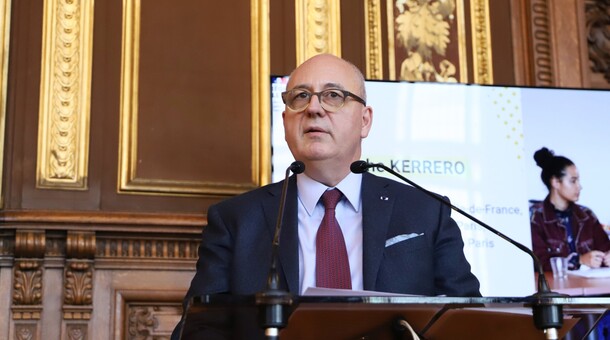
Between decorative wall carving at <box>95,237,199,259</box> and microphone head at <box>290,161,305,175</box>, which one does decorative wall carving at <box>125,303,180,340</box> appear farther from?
microphone head at <box>290,161,305,175</box>

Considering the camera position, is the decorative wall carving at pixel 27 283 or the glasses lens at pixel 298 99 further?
the decorative wall carving at pixel 27 283

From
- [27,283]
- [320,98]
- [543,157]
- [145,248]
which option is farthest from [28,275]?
[543,157]

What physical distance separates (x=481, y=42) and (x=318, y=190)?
1969 millimetres

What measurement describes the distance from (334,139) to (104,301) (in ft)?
4.62

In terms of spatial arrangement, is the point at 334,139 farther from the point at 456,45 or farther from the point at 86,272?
the point at 456,45

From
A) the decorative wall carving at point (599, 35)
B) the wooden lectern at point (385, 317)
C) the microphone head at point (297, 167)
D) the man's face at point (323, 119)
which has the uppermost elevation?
the decorative wall carving at point (599, 35)

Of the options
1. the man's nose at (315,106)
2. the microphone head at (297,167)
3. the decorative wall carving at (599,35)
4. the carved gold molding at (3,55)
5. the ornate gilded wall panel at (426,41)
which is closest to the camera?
the microphone head at (297,167)

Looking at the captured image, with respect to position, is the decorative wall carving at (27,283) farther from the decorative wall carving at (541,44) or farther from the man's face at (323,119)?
the decorative wall carving at (541,44)

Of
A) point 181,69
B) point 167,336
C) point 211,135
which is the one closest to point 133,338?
point 167,336

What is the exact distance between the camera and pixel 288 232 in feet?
8.20

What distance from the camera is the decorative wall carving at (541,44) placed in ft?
14.2

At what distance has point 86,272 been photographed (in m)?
3.52

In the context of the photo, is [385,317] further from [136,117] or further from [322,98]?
[136,117]

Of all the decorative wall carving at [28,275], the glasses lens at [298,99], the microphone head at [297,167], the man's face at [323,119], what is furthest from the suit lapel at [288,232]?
the decorative wall carving at [28,275]
